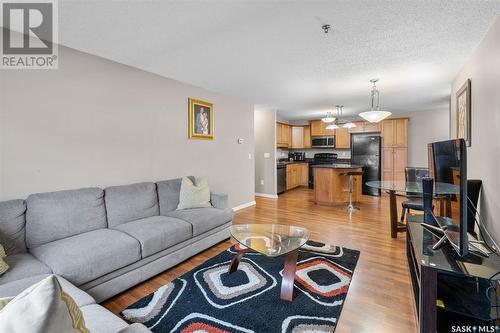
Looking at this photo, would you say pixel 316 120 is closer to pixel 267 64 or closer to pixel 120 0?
pixel 267 64

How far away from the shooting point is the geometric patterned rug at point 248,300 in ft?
5.59

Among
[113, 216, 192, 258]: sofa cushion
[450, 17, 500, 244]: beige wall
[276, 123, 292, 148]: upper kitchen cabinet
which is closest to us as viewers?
[450, 17, 500, 244]: beige wall

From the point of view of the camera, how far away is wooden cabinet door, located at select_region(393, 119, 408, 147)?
20.7 feet

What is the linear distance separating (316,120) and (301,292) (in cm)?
651

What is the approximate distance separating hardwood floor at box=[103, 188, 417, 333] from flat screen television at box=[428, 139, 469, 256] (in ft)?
2.32

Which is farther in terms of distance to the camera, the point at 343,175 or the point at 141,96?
the point at 343,175

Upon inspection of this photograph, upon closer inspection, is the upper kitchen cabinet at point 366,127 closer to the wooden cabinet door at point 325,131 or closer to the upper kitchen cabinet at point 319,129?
the wooden cabinet door at point 325,131

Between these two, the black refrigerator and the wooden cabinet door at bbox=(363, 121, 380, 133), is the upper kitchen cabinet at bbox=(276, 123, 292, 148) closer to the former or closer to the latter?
the black refrigerator

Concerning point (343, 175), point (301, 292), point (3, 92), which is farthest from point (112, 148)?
point (343, 175)

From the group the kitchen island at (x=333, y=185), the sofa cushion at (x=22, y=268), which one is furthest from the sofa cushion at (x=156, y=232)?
the kitchen island at (x=333, y=185)

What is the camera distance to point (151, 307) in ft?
6.20

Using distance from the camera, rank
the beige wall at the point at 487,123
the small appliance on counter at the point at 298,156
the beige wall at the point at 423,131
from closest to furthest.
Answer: the beige wall at the point at 487,123 → the beige wall at the point at 423,131 → the small appliance on counter at the point at 298,156

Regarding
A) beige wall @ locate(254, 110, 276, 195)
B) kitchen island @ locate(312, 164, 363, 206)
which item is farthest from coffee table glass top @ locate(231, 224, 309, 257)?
beige wall @ locate(254, 110, 276, 195)
